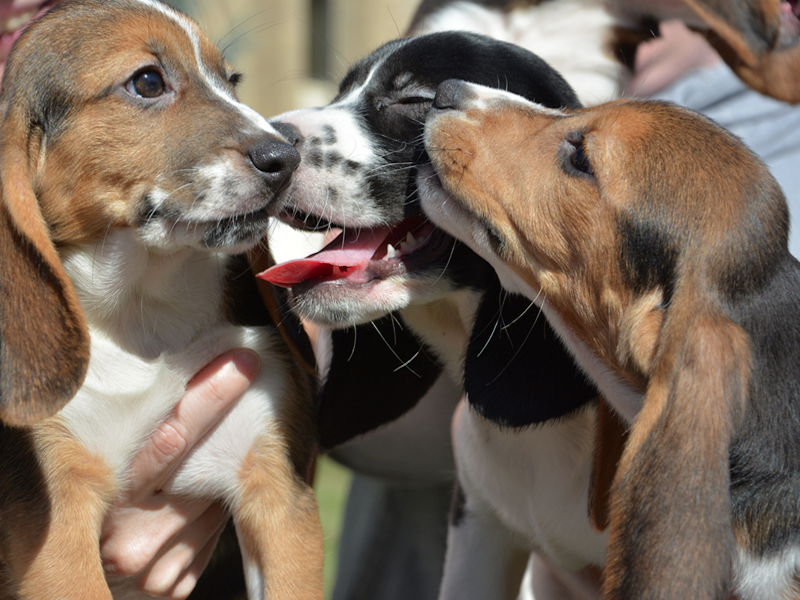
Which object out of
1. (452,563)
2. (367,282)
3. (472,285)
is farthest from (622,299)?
(452,563)

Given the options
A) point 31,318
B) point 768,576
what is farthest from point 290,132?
point 768,576

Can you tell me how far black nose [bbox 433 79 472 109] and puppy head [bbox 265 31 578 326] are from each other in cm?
22

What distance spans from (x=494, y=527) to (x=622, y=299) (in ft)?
4.19

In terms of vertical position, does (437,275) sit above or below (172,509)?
above

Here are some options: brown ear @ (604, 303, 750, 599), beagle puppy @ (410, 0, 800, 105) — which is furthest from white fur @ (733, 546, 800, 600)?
beagle puppy @ (410, 0, 800, 105)

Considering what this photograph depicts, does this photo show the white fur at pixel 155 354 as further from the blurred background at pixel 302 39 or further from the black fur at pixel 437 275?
the blurred background at pixel 302 39

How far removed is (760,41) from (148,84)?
233 cm

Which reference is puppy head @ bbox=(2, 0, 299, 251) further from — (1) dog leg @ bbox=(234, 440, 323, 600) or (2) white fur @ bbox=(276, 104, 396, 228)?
(1) dog leg @ bbox=(234, 440, 323, 600)

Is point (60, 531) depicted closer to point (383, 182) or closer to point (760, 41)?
point (383, 182)

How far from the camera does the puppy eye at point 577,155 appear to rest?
8.64 ft

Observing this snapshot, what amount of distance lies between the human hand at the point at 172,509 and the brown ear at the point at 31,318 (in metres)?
0.49

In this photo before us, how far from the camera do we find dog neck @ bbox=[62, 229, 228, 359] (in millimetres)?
2818

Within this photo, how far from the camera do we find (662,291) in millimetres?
2426

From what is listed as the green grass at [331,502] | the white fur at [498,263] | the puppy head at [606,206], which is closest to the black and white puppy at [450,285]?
the white fur at [498,263]
